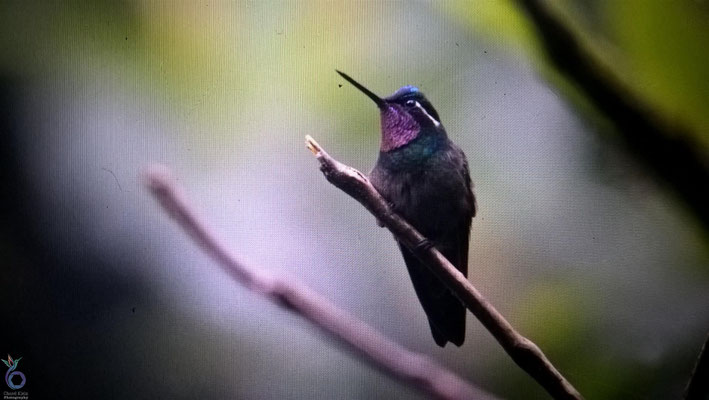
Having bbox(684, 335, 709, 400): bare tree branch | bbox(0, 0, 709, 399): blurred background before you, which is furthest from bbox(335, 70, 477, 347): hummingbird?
bbox(684, 335, 709, 400): bare tree branch

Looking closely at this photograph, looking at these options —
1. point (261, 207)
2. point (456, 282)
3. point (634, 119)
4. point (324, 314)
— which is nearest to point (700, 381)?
point (634, 119)

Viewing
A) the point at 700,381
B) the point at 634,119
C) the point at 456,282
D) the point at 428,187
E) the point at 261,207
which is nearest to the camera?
the point at 634,119

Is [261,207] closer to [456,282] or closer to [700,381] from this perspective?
[456,282]

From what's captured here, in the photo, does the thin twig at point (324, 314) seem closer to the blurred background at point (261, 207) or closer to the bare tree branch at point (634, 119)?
the blurred background at point (261, 207)

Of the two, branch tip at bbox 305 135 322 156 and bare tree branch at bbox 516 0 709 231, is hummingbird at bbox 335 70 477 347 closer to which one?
branch tip at bbox 305 135 322 156

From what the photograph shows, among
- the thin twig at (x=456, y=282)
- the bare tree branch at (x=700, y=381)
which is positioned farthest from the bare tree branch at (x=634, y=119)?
the thin twig at (x=456, y=282)

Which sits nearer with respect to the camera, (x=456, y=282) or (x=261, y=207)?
(x=456, y=282)
